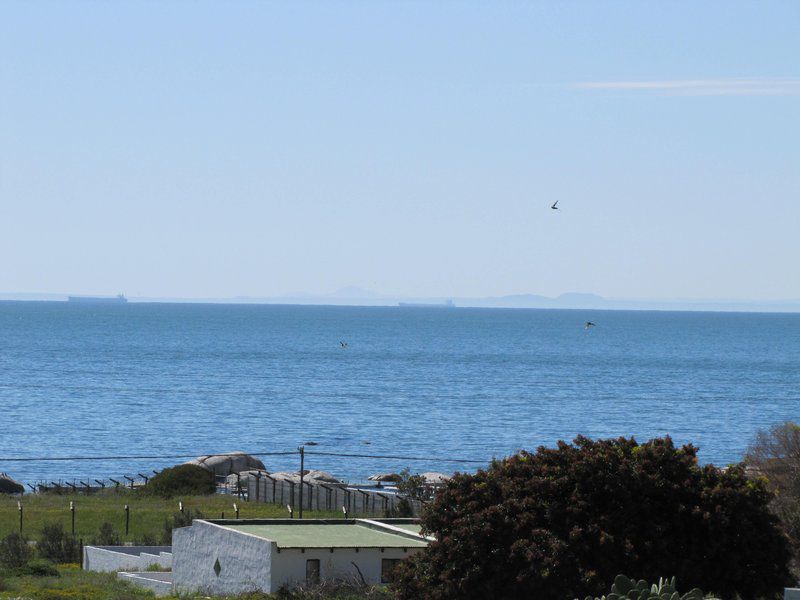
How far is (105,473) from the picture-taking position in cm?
7756

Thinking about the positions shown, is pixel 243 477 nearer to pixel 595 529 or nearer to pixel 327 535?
pixel 327 535

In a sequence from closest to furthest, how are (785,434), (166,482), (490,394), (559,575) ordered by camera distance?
(559,575)
(785,434)
(166,482)
(490,394)

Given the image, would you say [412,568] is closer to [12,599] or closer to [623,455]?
[623,455]

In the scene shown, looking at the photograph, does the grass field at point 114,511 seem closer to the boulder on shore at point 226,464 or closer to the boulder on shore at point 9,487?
the boulder on shore at point 9,487

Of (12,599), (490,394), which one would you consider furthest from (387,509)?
(490,394)

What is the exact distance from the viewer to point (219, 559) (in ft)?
101

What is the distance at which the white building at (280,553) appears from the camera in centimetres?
2869

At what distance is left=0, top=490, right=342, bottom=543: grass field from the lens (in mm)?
44906

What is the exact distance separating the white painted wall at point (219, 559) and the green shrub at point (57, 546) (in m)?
7.32

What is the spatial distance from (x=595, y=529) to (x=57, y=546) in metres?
21.6

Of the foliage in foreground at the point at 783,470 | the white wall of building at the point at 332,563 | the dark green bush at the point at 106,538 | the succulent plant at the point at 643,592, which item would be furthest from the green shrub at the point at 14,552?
the succulent plant at the point at 643,592

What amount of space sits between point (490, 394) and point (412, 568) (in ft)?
353

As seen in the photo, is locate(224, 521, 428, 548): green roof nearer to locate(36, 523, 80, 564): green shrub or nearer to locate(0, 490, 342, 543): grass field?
locate(36, 523, 80, 564): green shrub

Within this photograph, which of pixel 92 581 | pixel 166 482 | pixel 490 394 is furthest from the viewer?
pixel 490 394
